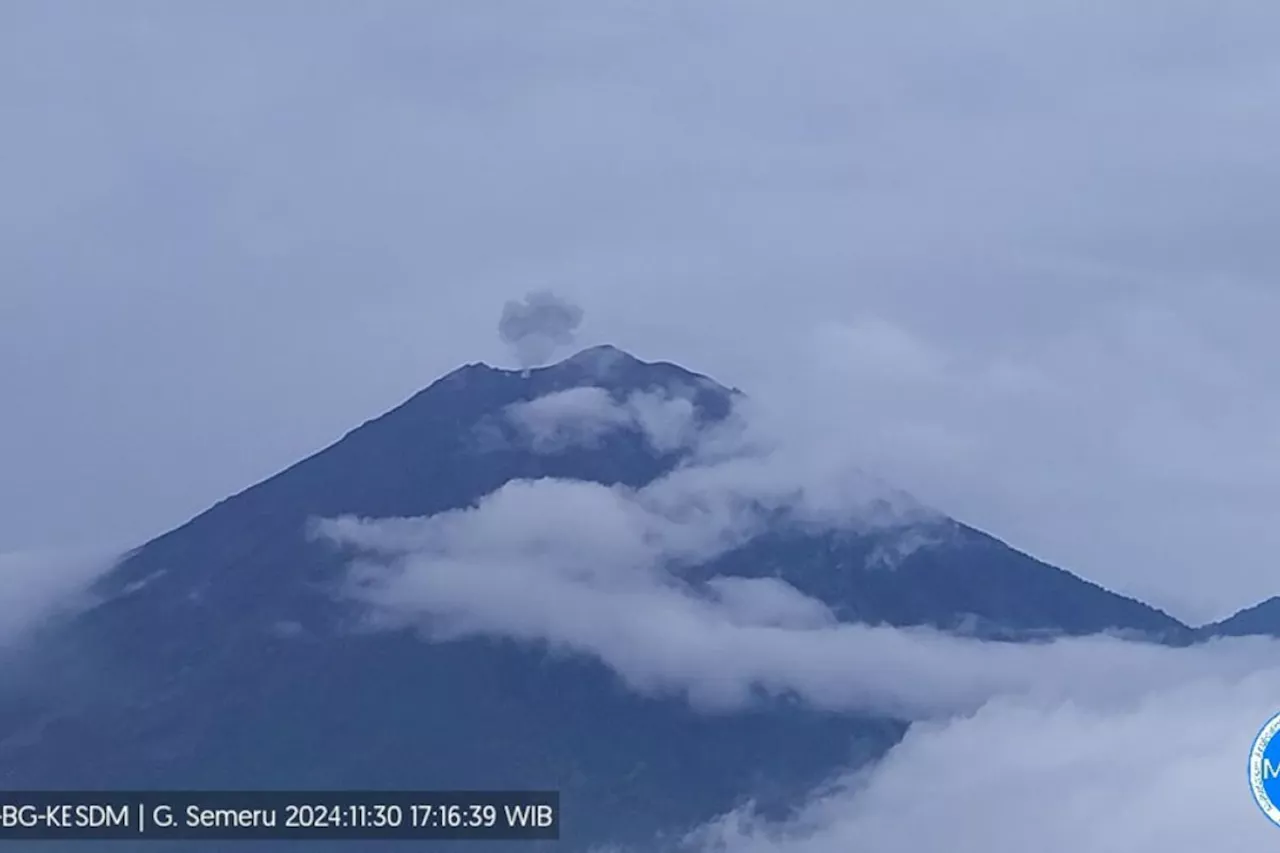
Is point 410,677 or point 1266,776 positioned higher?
point 410,677

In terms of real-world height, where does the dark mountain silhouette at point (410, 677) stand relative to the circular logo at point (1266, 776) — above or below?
above

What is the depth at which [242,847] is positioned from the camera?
776 centimetres

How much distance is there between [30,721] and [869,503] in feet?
14.0

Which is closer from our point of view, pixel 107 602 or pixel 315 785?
pixel 315 785

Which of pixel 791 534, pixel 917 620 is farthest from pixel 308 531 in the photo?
pixel 917 620

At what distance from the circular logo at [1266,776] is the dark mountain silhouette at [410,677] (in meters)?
0.84

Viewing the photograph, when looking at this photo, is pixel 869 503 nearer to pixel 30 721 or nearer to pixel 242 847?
pixel 242 847

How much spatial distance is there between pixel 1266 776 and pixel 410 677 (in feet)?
13.1

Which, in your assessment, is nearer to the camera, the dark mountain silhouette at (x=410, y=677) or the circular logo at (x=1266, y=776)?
the circular logo at (x=1266, y=776)

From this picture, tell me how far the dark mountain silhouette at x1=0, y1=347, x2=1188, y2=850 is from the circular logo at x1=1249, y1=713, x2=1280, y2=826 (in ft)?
2.75

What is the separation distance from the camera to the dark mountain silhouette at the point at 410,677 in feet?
26.7

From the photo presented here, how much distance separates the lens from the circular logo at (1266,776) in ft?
25.1

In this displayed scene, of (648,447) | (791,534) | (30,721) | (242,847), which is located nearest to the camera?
(242,847)

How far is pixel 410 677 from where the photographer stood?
28.4 feet
